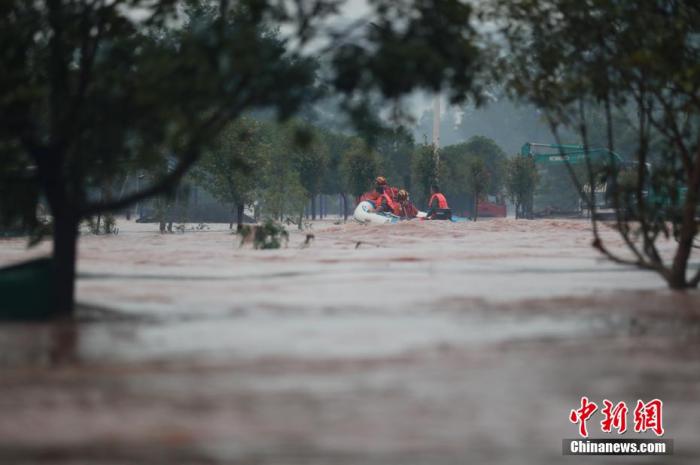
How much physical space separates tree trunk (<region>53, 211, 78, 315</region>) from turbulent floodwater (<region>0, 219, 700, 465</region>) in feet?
1.16

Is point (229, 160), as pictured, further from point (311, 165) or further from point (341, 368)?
point (341, 368)

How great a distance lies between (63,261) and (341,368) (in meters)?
4.90

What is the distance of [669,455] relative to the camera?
7047 millimetres

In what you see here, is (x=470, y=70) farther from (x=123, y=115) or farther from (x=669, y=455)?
(x=669, y=455)

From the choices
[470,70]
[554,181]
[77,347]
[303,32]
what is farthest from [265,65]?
[554,181]

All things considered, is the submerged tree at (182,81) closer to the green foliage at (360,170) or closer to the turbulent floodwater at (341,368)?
the turbulent floodwater at (341,368)

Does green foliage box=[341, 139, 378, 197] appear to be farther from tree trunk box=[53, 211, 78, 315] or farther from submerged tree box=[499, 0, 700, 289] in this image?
tree trunk box=[53, 211, 78, 315]

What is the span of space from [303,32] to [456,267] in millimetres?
9621

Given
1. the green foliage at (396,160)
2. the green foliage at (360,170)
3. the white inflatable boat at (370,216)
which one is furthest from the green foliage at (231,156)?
the green foliage at (396,160)

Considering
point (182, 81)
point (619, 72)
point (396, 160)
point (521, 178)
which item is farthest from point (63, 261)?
point (396, 160)

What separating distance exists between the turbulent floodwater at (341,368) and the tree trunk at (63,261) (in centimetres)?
35

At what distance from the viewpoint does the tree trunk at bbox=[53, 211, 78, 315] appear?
537 inches

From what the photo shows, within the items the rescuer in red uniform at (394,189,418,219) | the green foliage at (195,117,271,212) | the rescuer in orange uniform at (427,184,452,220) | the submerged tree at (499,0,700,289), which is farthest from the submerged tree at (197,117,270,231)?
the submerged tree at (499,0,700,289)

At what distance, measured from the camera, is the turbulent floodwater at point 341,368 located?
700 cm
